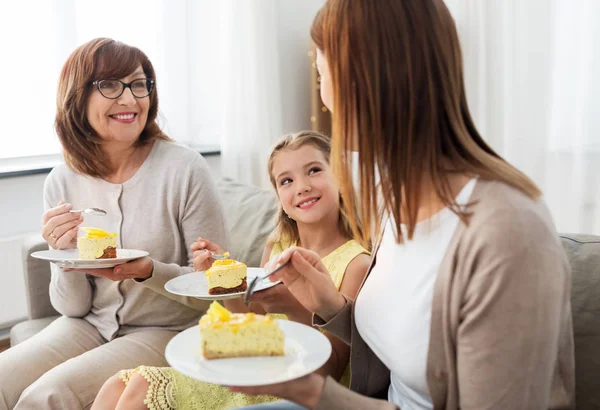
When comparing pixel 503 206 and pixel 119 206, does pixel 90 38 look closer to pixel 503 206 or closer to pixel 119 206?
pixel 119 206

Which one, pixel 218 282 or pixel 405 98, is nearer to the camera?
pixel 405 98

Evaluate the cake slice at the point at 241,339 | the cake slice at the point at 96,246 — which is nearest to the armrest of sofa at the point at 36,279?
the cake slice at the point at 96,246

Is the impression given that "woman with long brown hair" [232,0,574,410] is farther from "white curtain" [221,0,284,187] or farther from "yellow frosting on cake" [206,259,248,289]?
"white curtain" [221,0,284,187]

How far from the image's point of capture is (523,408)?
1.06 metres

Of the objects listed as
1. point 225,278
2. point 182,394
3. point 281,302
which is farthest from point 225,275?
point 182,394

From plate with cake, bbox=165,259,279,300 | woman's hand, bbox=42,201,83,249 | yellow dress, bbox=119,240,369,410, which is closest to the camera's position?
yellow dress, bbox=119,240,369,410

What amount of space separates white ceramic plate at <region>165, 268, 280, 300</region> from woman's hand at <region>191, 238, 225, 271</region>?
3 centimetres

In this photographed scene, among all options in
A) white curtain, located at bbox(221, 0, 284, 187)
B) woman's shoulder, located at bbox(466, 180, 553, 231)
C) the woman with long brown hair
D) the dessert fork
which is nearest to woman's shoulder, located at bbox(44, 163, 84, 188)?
the dessert fork

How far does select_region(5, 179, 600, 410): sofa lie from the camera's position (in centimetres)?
132

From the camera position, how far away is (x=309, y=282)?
4.82ft

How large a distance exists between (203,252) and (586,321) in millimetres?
1049

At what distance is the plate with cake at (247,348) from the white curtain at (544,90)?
7.65 ft

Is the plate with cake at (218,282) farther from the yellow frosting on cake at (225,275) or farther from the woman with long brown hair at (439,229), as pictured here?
the woman with long brown hair at (439,229)

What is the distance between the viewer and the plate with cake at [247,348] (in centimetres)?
112
